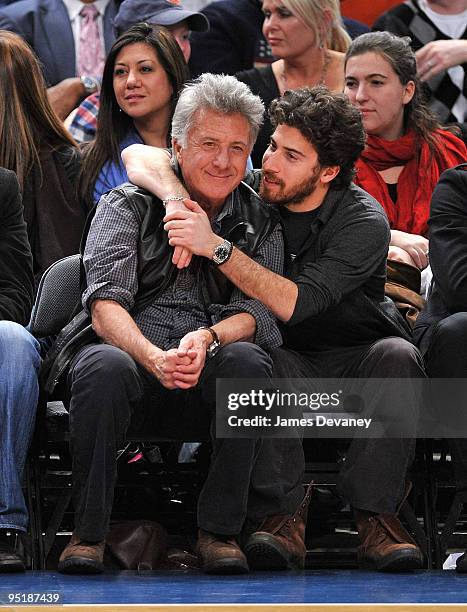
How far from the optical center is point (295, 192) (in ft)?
12.1

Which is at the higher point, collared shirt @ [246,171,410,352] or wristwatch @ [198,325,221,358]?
collared shirt @ [246,171,410,352]

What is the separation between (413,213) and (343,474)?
4.40ft

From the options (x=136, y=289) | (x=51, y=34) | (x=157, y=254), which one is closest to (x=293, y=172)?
(x=157, y=254)

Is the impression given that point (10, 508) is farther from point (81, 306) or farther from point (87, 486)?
point (81, 306)

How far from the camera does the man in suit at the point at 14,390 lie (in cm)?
316

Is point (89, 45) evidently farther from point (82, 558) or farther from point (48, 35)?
point (82, 558)

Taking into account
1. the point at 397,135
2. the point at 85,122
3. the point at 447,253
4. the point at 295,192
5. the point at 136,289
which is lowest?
the point at 136,289

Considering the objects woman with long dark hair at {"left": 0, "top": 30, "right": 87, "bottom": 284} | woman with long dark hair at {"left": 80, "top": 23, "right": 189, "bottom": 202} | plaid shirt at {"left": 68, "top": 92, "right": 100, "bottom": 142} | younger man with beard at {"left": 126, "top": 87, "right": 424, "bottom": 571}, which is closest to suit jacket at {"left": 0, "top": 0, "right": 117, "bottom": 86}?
plaid shirt at {"left": 68, "top": 92, "right": 100, "bottom": 142}

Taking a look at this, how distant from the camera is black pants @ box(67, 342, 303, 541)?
312 cm

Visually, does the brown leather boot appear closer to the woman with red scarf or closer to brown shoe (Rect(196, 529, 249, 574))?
brown shoe (Rect(196, 529, 249, 574))

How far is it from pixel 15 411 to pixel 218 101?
3.35 feet

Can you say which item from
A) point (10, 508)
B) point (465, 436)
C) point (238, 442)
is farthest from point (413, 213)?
point (10, 508)

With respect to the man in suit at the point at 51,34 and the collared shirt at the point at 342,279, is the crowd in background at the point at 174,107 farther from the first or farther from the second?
the collared shirt at the point at 342,279

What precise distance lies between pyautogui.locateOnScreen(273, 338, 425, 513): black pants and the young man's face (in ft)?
1.51
